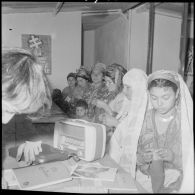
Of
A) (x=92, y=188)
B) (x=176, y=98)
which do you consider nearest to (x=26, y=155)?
(x=92, y=188)

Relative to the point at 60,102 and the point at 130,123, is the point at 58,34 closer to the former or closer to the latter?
the point at 60,102

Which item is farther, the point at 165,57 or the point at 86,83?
the point at 86,83

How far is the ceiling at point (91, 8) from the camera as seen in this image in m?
1.13

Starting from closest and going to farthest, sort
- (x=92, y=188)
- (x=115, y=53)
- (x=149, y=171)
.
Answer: (x=92, y=188), (x=149, y=171), (x=115, y=53)

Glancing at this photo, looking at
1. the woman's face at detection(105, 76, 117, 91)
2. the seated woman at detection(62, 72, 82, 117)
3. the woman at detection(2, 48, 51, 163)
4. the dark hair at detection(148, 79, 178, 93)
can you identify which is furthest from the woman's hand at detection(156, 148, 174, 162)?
the woman at detection(2, 48, 51, 163)

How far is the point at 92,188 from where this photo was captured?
1.09 m

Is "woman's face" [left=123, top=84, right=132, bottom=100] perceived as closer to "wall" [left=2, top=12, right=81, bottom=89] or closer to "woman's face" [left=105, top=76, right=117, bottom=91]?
"woman's face" [left=105, top=76, right=117, bottom=91]

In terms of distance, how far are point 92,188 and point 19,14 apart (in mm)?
822

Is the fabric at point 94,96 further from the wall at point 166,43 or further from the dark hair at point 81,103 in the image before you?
the wall at point 166,43

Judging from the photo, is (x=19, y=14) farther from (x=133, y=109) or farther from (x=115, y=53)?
(x=133, y=109)

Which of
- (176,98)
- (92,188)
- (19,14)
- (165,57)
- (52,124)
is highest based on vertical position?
(19,14)

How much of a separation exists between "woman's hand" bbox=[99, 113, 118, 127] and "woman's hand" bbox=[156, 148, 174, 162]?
0.87ft

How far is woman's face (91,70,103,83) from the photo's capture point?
1.32 m

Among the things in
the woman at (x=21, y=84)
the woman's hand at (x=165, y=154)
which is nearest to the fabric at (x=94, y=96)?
the woman at (x=21, y=84)
